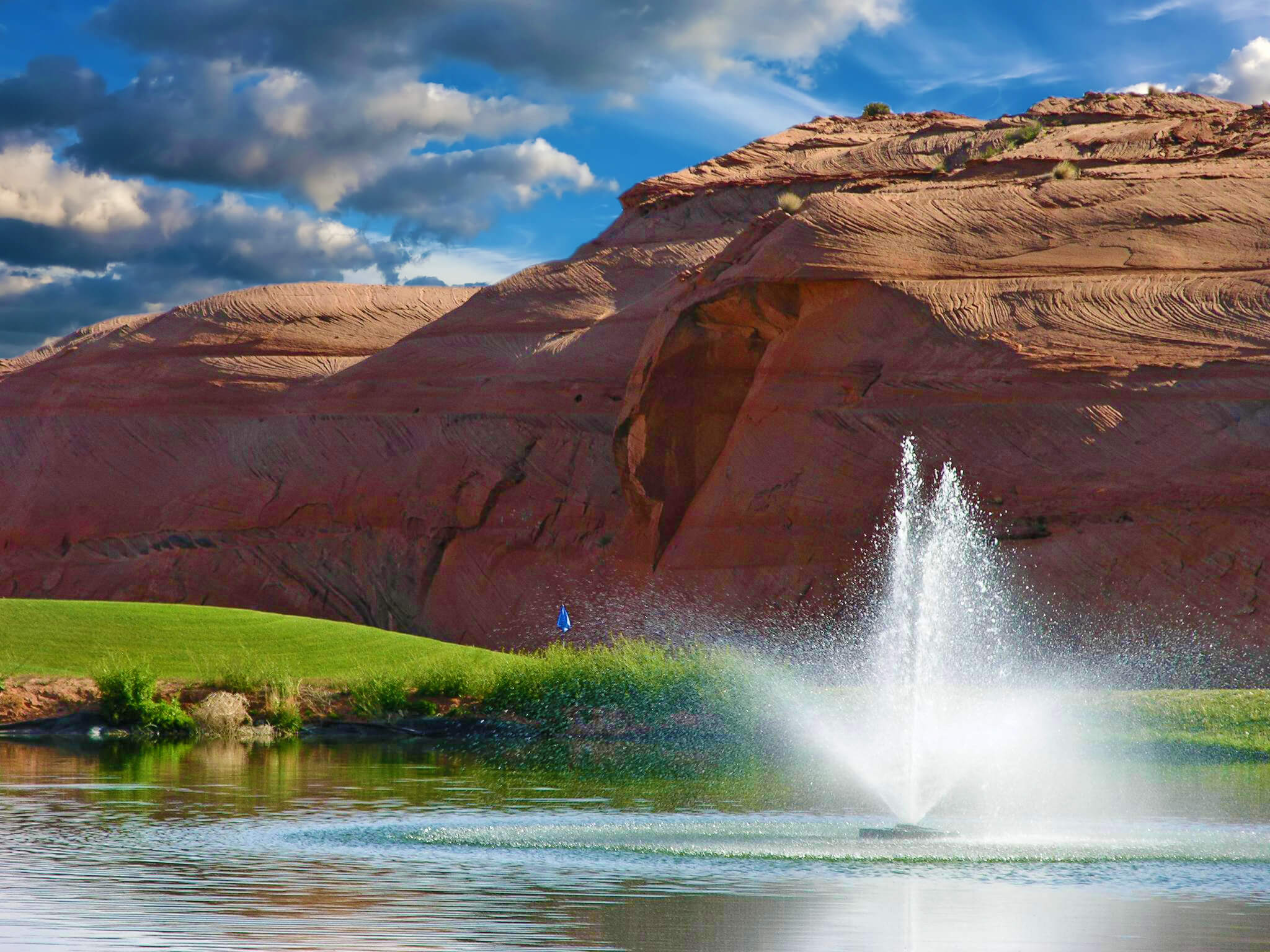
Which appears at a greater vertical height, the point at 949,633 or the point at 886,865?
the point at 949,633

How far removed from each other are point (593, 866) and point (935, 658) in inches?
364

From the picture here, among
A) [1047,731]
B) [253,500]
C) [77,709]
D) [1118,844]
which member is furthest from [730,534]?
[1118,844]

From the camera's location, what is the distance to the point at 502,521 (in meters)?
40.7

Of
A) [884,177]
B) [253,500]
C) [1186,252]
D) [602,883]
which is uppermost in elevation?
[884,177]

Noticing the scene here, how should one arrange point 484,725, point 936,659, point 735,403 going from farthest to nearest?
point 735,403 → point 484,725 → point 936,659

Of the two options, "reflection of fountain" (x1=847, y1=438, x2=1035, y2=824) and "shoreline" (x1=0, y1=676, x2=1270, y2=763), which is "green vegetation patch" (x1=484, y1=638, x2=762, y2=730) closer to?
"shoreline" (x1=0, y1=676, x2=1270, y2=763)

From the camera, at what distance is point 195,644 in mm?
28641

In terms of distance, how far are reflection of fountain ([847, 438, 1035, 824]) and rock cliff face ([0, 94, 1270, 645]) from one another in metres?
0.73

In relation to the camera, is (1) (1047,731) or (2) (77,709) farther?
(2) (77,709)

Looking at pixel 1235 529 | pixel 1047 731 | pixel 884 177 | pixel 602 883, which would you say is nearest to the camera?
pixel 602 883

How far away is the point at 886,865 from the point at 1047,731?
11.0 metres

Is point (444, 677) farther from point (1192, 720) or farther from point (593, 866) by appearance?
point (593, 866)

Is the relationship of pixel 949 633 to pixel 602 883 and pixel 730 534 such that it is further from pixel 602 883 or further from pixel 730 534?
pixel 602 883

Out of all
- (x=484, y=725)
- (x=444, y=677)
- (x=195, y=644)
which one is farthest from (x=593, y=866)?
(x=195, y=644)
